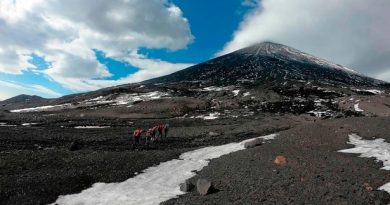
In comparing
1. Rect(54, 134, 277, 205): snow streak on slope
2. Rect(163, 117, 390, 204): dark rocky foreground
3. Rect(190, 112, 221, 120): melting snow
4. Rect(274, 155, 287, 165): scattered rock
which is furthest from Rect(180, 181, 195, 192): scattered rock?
Rect(190, 112, 221, 120): melting snow

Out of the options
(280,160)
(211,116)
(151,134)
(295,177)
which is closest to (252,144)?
(280,160)

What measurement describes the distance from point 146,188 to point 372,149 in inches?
753

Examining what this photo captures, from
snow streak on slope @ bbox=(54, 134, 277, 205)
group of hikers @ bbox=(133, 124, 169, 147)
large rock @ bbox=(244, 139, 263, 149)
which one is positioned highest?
group of hikers @ bbox=(133, 124, 169, 147)

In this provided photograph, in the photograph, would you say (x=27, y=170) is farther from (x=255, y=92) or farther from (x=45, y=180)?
(x=255, y=92)

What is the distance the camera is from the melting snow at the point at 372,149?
2880 cm

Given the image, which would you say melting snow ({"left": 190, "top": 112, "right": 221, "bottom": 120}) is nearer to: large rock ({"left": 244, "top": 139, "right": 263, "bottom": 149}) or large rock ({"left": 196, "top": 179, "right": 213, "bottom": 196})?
large rock ({"left": 244, "top": 139, "right": 263, "bottom": 149})

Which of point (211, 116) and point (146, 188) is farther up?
point (211, 116)

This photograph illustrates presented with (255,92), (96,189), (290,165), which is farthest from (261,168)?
(255,92)

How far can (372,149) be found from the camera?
108 feet

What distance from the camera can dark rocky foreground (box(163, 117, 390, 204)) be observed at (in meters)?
20.5

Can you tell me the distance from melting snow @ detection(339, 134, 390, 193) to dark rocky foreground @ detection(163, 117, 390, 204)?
3.22 ft

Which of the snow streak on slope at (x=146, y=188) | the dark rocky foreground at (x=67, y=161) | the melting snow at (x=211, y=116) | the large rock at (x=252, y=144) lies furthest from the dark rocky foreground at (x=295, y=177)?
the melting snow at (x=211, y=116)

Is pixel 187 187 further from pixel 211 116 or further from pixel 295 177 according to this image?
pixel 211 116

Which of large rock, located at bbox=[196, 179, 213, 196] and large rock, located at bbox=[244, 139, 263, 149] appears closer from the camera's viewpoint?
large rock, located at bbox=[196, 179, 213, 196]
